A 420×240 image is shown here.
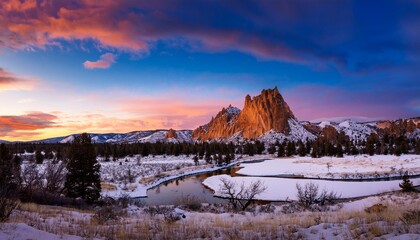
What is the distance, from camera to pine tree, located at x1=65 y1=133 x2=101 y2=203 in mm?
26562

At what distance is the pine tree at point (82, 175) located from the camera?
26562 millimetres

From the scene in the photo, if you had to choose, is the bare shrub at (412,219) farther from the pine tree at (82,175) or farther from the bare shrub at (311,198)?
the pine tree at (82,175)

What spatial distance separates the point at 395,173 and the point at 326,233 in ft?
163

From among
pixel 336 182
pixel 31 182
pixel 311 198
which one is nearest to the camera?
pixel 31 182

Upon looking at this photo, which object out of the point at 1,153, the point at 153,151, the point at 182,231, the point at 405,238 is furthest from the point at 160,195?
the point at 153,151

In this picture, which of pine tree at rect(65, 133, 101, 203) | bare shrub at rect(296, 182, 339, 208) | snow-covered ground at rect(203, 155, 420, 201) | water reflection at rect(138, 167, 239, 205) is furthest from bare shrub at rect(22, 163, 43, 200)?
snow-covered ground at rect(203, 155, 420, 201)

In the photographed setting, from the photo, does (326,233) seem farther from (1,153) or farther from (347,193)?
(1,153)

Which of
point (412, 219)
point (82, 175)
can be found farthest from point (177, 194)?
point (412, 219)

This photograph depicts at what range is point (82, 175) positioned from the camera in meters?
26.9

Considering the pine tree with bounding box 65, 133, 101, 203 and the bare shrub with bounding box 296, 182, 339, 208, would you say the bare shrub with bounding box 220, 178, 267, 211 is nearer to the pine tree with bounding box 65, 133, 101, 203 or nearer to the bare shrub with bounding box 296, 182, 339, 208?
the bare shrub with bounding box 296, 182, 339, 208

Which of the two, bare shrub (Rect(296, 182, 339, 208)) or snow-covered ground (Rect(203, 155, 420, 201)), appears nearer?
bare shrub (Rect(296, 182, 339, 208))

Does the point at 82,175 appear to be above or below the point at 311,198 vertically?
above

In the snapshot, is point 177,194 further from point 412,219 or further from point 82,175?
point 412,219

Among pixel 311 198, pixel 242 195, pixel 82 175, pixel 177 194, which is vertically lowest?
pixel 177 194
